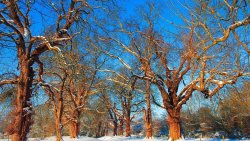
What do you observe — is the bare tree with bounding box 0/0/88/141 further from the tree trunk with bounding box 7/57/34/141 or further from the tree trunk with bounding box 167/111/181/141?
the tree trunk with bounding box 167/111/181/141

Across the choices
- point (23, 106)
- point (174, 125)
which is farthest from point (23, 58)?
point (174, 125)

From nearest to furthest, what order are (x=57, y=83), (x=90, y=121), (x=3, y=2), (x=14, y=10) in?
(x=3, y=2) → (x=14, y=10) → (x=57, y=83) → (x=90, y=121)

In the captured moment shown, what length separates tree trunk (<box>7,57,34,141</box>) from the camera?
8648mm

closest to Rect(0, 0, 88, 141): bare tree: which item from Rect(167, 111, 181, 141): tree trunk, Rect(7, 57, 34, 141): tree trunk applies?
Rect(7, 57, 34, 141): tree trunk

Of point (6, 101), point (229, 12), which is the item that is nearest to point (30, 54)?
point (6, 101)

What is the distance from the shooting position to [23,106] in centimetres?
891

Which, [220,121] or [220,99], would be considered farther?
[220,121]

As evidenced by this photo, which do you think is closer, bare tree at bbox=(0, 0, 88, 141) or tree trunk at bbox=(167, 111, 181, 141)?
bare tree at bbox=(0, 0, 88, 141)

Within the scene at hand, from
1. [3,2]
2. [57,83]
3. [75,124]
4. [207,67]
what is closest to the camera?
[3,2]

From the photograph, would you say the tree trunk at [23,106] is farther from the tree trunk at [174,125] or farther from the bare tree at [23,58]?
the tree trunk at [174,125]

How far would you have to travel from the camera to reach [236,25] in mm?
10023

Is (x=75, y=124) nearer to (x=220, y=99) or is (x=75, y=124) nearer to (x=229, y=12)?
(x=220, y=99)

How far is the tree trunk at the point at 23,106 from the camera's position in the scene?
28.4 feet

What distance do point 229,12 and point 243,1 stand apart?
74cm
